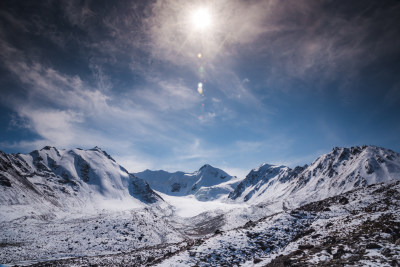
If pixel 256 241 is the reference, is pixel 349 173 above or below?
above

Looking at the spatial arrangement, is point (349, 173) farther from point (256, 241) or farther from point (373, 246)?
point (373, 246)

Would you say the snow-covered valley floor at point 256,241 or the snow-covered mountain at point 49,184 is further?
the snow-covered mountain at point 49,184

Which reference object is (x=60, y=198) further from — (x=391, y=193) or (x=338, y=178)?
(x=338, y=178)

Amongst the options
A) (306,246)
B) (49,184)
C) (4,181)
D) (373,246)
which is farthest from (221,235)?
(49,184)

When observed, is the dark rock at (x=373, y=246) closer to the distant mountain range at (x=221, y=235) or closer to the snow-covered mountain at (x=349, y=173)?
the distant mountain range at (x=221, y=235)

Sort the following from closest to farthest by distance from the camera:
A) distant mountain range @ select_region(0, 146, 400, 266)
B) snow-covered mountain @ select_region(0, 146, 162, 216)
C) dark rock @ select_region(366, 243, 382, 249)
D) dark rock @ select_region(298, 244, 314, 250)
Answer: dark rock @ select_region(366, 243, 382, 249)
distant mountain range @ select_region(0, 146, 400, 266)
dark rock @ select_region(298, 244, 314, 250)
snow-covered mountain @ select_region(0, 146, 162, 216)

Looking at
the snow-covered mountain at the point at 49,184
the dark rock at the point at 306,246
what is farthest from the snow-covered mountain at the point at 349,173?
the snow-covered mountain at the point at 49,184

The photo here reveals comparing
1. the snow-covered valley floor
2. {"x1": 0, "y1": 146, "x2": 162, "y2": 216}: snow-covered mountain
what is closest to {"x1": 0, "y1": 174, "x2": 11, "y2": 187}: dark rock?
{"x1": 0, "y1": 146, "x2": 162, "y2": 216}: snow-covered mountain

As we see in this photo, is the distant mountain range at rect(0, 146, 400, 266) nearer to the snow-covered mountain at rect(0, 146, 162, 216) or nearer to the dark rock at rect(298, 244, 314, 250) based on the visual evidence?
the dark rock at rect(298, 244, 314, 250)

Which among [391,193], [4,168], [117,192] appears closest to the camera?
[391,193]

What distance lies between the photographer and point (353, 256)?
1430cm

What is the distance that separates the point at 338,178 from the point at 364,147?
166 feet

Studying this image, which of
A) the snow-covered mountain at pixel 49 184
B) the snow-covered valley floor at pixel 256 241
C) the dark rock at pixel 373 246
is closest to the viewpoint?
the dark rock at pixel 373 246

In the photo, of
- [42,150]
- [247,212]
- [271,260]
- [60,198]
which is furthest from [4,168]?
[271,260]
